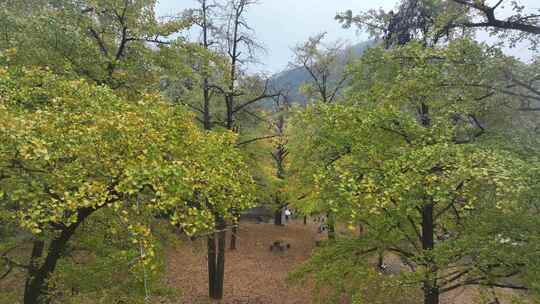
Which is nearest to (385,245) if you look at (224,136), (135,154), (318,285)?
(318,285)

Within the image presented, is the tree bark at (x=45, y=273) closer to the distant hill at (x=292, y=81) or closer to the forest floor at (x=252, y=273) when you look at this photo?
the forest floor at (x=252, y=273)

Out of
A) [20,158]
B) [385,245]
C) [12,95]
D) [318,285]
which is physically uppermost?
[12,95]

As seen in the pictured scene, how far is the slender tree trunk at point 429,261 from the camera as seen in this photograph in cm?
812

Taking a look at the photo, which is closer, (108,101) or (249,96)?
(108,101)

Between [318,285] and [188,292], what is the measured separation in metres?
7.77

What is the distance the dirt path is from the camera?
16047 mm

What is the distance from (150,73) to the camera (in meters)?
11.5

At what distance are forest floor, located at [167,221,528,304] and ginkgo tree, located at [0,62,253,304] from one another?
5.97 meters

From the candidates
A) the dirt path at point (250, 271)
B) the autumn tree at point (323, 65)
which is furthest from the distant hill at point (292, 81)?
the dirt path at point (250, 271)

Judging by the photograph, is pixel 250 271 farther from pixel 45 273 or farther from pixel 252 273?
pixel 45 273

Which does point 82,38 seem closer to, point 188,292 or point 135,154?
point 135,154

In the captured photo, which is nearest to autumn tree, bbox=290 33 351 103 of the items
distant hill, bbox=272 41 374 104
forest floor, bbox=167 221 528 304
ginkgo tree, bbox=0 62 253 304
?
distant hill, bbox=272 41 374 104

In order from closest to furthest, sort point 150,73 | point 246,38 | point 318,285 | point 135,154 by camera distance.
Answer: point 135,154 → point 318,285 → point 150,73 → point 246,38

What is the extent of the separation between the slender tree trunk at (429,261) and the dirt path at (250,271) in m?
6.71
